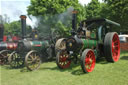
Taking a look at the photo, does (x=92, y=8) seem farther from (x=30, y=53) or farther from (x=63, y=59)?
Answer: (x=30, y=53)

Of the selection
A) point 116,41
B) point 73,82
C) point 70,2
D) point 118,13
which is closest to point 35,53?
point 73,82

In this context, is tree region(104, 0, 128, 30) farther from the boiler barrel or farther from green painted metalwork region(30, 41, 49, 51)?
the boiler barrel

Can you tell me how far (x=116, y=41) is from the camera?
6801 mm

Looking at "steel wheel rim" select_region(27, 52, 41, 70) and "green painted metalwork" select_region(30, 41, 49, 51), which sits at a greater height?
"green painted metalwork" select_region(30, 41, 49, 51)

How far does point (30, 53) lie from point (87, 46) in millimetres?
2322

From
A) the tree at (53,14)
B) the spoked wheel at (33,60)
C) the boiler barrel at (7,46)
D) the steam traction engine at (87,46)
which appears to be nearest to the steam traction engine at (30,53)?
the spoked wheel at (33,60)

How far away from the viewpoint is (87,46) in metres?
5.41

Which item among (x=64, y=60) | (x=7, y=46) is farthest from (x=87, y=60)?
(x=7, y=46)

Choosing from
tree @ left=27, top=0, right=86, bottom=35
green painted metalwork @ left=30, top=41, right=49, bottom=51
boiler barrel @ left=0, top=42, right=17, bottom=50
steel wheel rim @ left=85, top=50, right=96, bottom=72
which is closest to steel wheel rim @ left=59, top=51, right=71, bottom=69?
steel wheel rim @ left=85, top=50, right=96, bottom=72

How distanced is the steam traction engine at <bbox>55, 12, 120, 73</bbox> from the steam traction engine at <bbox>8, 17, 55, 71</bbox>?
781mm

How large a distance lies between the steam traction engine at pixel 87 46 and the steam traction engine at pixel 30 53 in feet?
2.56

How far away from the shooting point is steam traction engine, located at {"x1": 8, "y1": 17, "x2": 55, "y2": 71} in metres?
5.58

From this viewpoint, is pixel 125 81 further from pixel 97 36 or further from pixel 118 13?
pixel 118 13

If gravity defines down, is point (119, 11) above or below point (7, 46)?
above
